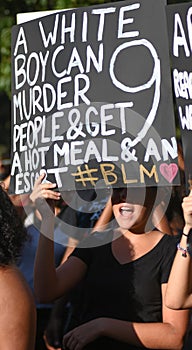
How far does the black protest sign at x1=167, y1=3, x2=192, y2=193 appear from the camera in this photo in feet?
11.6

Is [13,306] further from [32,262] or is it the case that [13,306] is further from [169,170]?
[32,262]

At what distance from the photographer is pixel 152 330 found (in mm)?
3855

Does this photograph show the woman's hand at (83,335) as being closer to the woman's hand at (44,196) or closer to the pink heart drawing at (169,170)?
the woman's hand at (44,196)

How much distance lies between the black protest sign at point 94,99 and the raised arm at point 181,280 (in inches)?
10.1

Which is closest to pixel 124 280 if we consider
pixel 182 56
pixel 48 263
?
pixel 48 263

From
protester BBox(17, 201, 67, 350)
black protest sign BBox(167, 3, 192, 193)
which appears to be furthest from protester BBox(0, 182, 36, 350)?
protester BBox(17, 201, 67, 350)

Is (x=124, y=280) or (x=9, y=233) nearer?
(x=9, y=233)

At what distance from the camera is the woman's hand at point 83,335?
3.92 m

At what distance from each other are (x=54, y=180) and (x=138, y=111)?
0.51 meters

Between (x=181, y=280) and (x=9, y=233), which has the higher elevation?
(x=9, y=233)

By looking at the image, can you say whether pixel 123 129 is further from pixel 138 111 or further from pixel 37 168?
pixel 37 168

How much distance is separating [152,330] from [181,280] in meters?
0.40

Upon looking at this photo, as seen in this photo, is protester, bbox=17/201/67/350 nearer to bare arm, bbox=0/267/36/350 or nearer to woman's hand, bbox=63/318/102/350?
woman's hand, bbox=63/318/102/350

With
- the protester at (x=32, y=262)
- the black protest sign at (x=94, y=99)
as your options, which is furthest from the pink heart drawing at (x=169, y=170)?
the protester at (x=32, y=262)
